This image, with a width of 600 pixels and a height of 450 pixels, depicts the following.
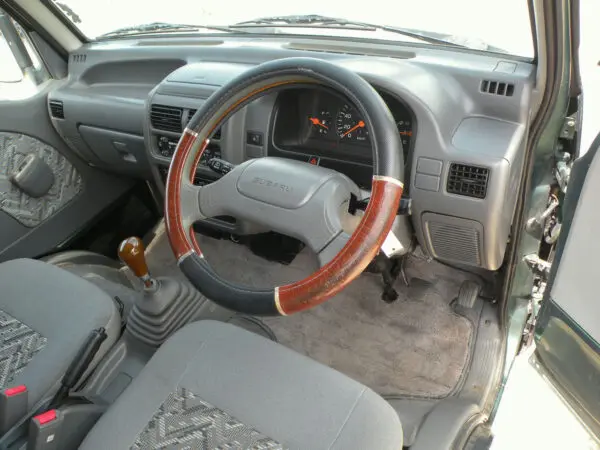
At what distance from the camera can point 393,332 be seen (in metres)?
1.96

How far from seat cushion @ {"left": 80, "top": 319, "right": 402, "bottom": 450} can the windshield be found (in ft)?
3.09

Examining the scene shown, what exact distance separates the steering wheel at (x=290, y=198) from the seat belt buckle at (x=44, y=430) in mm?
365

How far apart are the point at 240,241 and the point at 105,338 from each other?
89cm

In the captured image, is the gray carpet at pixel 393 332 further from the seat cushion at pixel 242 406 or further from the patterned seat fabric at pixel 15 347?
the patterned seat fabric at pixel 15 347

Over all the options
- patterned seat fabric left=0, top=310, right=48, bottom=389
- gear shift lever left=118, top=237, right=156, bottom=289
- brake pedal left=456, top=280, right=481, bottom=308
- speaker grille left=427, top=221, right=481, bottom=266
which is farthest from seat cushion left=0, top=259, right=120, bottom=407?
brake pedal left=456, top=280, right=481, bottom=308

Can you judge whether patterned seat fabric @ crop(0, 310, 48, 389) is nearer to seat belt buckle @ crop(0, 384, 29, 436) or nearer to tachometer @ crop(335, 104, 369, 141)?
seat belt buckle @ crop(0, 384, 29, 436)

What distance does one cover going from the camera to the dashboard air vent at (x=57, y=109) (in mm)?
2117

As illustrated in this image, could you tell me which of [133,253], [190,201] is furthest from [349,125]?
[133,253]

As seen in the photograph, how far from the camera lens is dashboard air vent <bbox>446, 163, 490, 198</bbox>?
1.29m

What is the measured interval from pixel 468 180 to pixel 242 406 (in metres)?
0.73

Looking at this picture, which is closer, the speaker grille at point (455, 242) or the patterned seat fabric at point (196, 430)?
the patterned seat fabric at point (196, 430)

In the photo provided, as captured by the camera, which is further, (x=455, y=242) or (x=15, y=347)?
(x=455, y=242)

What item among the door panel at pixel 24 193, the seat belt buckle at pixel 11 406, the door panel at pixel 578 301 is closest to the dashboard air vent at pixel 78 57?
the door panel at pixel 24 193

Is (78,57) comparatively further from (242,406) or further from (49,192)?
(242,406)
